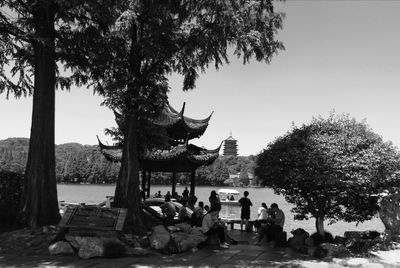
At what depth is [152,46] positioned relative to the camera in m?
12.9

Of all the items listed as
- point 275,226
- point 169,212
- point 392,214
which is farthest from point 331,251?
point 169,212

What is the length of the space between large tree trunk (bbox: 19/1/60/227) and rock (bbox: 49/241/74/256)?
245 cm

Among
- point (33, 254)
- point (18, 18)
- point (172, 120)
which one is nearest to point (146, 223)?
point (33, 254)

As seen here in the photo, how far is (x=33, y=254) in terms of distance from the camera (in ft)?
34.4

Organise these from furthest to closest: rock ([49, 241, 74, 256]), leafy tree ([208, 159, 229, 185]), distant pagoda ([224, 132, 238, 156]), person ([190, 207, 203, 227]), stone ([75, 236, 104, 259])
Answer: distant pagoda ([224, 132, 238, 156]) → leafy tree ([208, 159, 229, 185]) → person ([190, 207, 203, 227]) → rock ([49, 241, 74, 256]) → stone ([75, 236, 104, 259])

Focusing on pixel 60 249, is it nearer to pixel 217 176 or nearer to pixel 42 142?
pixel 42 142

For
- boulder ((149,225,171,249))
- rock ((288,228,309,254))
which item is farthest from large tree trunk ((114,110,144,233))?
rock ((288,228,309,254))

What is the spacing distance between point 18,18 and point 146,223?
8.67 metres

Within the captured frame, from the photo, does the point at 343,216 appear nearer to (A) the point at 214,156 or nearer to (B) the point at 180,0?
(B) the point at 180,0

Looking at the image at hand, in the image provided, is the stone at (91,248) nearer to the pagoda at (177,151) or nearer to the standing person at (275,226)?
the standing person at (275,226)

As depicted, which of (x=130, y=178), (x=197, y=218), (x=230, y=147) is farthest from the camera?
(x=230, y=147)

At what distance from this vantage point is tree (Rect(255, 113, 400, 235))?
37.7 ft

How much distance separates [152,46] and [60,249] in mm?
6539

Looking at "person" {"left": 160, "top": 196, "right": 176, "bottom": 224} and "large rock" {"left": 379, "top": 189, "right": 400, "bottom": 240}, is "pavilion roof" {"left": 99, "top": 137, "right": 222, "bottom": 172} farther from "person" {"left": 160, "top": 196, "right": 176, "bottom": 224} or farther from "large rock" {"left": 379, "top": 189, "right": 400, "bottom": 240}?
"large rock" {"left": 379, "top": 189, "right": 400, "bottom": 240}
